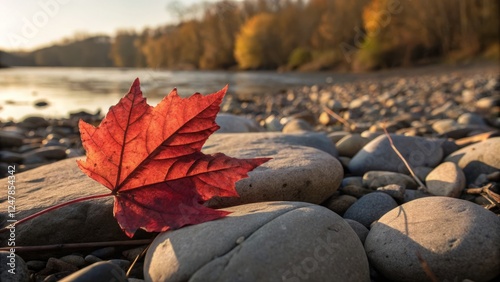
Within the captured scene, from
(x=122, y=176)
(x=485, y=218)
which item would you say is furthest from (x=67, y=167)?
(x=485, y=218)

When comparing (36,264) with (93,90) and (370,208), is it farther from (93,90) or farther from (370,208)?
(93,90)

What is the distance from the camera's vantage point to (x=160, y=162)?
1181 millimetres

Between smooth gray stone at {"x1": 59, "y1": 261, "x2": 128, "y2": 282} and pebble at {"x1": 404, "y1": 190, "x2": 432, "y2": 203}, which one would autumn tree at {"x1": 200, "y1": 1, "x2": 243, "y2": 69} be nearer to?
pebble at {"x1": 404, "y1": 190, "x2": 432, "y2": 203}

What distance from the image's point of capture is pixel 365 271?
1.12 meters

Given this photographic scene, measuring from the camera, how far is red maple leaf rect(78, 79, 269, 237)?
43.7 inches

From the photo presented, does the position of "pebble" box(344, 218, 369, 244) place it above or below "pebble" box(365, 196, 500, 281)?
below

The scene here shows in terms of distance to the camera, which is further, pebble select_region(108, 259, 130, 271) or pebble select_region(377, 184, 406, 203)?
pebble select_region(377, 184, 406, 203)

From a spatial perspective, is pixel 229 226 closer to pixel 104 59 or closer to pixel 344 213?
pixel 344 213

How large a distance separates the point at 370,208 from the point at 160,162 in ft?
3.27

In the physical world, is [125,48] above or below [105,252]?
above

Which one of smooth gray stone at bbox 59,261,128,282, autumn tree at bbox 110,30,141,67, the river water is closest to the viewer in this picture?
smooth gray stone at bbox 59,261,128,282

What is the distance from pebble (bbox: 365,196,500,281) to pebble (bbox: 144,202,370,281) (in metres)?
0.18

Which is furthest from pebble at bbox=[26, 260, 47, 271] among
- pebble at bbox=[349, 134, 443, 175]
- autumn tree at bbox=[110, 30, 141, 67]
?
autumn tree at bbox=[110, 30, 141, 67]

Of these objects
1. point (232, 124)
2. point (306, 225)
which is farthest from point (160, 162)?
point (232, 124)
